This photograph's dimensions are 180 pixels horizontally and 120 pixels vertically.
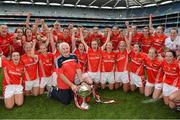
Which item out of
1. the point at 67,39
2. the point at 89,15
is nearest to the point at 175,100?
the point at 67,39

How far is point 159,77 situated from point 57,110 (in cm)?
250

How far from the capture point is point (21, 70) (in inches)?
253

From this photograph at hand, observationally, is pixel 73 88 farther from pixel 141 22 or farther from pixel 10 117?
pixel 141 22

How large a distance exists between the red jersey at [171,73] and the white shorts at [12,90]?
3.27 metres

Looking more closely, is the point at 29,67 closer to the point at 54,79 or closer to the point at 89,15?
the point at 54,79

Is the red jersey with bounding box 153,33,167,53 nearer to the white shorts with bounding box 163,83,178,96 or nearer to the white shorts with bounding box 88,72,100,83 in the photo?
the white shorts with bounding box 88,72,100,83

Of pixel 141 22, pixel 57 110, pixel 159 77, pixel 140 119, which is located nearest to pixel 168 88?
pixel 159 77

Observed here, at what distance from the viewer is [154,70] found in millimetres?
6707

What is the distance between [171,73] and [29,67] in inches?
131

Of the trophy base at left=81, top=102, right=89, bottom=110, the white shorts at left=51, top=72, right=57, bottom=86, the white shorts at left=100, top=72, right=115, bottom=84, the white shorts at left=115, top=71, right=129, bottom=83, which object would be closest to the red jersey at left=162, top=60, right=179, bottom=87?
the white shorts at left=115, top=71, right=129, bottom=83

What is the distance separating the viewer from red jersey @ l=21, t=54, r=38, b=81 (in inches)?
265

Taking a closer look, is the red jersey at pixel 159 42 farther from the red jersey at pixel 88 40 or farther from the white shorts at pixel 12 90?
the white shorts at pixel 12 90

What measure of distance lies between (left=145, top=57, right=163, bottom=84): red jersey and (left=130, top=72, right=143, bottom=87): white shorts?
0.36 metres

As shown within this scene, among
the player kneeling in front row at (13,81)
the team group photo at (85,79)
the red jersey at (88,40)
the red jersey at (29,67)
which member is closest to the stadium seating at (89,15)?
the red jersey at (88,40)
